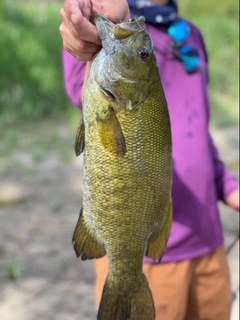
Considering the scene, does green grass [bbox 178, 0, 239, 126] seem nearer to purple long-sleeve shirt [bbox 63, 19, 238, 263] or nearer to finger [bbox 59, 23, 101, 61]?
purple long-sleeve shirt [bbox 63, 19, 238, 263]

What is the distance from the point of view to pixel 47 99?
796 cm

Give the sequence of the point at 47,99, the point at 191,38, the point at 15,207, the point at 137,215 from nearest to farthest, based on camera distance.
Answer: the point at 137,215 → the point at 191,38 → the point at 15,207 → the point at 47,99

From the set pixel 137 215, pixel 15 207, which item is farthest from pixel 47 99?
pixel 137 215

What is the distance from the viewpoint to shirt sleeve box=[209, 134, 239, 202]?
2.15 meters

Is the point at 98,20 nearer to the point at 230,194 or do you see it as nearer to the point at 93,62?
the point at 93,62

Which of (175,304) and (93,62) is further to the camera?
(175,304)

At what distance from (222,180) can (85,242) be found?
82cm

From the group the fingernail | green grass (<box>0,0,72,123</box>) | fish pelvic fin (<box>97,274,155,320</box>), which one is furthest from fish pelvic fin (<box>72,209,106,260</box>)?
green grass (<box>0,0,72,123</box>)

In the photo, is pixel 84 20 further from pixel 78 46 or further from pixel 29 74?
pixel 29 74

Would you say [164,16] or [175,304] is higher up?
[164,16]

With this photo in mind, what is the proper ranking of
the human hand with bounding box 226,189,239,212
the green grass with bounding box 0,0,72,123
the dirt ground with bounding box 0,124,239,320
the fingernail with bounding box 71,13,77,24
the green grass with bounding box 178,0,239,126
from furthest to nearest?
the green grass with bounding box 178,0,239,126 → the green grass with bounding box 0,0,72,123 → the dirt ground with bounding box 0,124,239,320 → the human hand with bounding box 226,189,239,212 → the fingernail with bounding box 71,13,77,24

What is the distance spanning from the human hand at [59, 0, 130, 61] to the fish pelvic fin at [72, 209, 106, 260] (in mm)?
497

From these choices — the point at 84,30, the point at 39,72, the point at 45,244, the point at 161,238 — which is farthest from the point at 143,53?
the point at 39,72

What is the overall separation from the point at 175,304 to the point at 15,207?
3.08 metres
